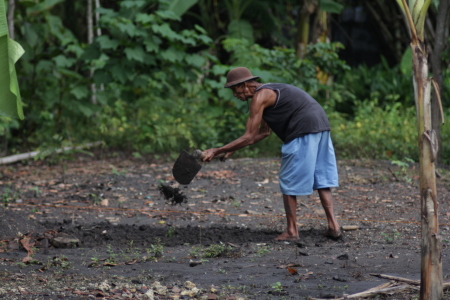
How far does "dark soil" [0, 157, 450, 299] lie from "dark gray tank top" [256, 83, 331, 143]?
0.99 m

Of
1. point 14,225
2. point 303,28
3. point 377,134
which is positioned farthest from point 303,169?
point 303,28

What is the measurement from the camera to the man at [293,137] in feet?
17.4

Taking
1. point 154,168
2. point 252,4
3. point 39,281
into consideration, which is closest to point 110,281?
point 39,281

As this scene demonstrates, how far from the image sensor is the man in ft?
17.4

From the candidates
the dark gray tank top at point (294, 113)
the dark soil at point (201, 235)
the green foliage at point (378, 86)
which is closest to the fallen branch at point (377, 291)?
the dark soil at point (201, 235)

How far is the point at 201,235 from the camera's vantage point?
561 centimetres

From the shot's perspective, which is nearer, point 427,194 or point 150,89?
point 427,194

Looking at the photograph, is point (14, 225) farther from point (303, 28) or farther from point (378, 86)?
point (378, 86)

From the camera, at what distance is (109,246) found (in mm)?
5211

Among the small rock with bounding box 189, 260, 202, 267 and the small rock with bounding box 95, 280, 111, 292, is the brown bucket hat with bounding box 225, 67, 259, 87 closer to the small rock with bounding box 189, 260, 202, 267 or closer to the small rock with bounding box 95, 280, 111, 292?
the small rock with bounding box 189, 260, 202, 267

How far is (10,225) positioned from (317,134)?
9.69ft

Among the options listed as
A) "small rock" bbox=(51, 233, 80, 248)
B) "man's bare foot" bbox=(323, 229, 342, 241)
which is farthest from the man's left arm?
"small rock" bbox=(51, 233, 80, 248)

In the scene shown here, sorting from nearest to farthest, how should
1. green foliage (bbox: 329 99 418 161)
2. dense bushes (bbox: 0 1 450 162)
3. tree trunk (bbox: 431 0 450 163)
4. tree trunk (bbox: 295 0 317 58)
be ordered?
tree trunk (bbox: 431 0 450 163), dense bushes (bbox: 0 1 450 162), green foliage (bbox: 329 99 418 161), tree trunk (bbox: 295 0 317 58)

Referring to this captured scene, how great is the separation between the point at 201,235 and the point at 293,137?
125 centimetres
